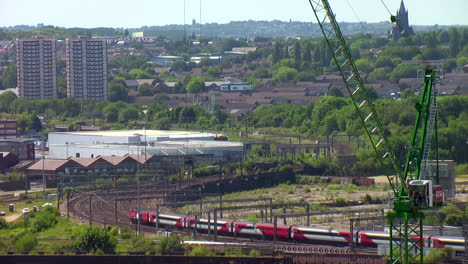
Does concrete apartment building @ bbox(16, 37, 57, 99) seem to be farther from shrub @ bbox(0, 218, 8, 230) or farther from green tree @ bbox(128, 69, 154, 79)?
shrub @ bbox(0, 218, 8, 230)

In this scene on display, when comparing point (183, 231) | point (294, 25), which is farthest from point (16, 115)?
point (294, 25)

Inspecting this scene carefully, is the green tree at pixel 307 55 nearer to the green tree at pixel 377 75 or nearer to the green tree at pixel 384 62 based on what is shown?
the green tree at pixel 384 62

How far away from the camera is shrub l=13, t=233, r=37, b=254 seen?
23.6 m

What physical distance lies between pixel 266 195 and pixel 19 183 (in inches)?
253

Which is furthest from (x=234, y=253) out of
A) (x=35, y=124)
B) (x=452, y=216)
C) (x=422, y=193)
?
(x=35, y=124)

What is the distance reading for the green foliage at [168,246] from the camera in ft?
76.1

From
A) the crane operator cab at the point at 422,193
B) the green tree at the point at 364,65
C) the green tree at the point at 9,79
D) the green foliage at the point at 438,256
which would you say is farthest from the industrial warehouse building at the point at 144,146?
the green tree at the point at 9,79

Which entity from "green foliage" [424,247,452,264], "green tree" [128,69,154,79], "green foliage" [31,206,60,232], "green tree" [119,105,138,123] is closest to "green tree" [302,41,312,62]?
"green tree" [128,69,154,79]

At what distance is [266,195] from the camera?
33719mm

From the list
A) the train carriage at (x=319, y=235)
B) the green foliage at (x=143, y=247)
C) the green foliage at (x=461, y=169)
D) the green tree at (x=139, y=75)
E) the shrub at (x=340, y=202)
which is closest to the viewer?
the green foliage at (x=143, y=247)

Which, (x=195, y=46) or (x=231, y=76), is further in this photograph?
(x=195, y=46)

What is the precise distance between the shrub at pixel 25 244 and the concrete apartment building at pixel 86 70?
4285 centimetres

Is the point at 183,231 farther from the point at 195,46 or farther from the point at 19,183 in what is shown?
the point at 195,46

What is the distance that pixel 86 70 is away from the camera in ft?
223
